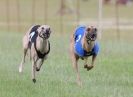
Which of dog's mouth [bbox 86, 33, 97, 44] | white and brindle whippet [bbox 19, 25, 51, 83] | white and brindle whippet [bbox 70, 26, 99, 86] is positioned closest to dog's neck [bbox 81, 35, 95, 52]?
white and brindle whippet [bbox 70, 26, 99, 86]

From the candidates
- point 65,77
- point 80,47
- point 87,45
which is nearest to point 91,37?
point 87,45

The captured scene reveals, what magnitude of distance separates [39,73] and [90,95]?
3874 mm

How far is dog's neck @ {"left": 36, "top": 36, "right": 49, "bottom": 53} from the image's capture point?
13.8m

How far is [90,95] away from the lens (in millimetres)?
12344

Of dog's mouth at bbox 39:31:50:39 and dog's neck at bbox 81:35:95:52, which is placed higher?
dog's mouth at bbox 39:31:50:39

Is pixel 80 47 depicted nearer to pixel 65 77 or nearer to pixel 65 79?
pixel 65 79

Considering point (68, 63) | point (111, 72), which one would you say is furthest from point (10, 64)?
point (111, 72)

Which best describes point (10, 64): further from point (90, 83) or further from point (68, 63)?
point (90, 83)

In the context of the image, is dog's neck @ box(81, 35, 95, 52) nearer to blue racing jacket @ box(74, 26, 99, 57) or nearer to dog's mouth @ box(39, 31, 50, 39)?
blue racing jacket @ box(74, 26, 99, 57)

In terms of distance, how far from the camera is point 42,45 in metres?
13.9

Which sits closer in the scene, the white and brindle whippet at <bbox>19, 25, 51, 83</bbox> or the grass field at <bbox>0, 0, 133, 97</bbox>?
the grass field at <bbox>0, 0, 133, 97</bbox>

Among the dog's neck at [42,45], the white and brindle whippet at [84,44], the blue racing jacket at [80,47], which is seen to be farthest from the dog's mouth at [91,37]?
the dog's neck at [42,45]

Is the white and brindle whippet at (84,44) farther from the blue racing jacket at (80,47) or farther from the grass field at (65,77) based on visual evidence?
the grass field at (65,77)

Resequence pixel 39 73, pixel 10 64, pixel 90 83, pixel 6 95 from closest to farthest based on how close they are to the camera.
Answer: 1. pixel 6 95
2. pixel 90 83
3. pixel 39 73
4. pixel 10 64
